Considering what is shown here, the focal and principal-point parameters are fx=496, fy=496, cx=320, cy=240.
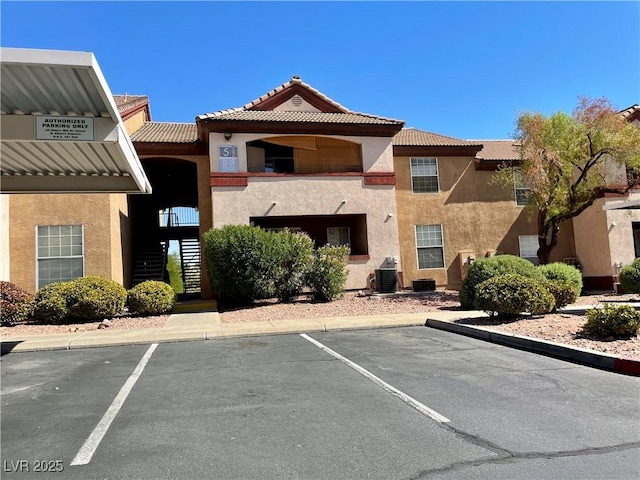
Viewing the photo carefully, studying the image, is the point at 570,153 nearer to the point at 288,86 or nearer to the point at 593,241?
the point at 593,241

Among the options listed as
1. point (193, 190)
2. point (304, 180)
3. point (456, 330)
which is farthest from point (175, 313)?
point (193, 190)

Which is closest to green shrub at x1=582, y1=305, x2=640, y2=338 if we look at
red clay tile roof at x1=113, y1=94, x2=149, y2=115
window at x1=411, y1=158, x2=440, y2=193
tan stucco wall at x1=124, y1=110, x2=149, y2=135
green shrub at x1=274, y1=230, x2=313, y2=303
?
green shrub at x1=274, y1=230, x2=313, y2=303

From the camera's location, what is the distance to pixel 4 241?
50.2 ft

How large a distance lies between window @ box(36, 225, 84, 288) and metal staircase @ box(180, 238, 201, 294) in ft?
32.5

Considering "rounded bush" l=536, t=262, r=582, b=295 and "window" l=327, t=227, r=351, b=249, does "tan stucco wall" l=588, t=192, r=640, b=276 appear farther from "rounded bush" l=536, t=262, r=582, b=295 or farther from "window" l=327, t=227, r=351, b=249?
"window" l=327, t=227, r=351, b=249

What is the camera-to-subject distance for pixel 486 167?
22312 millimetres

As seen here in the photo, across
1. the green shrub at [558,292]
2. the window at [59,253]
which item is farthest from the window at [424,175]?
the window at [59,253]

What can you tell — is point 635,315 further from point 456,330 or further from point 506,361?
point 456,330

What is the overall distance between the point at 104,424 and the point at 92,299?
9508mm

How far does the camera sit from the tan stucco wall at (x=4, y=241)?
15.0 meters

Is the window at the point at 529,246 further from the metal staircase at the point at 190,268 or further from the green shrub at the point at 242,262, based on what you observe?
the metal staircase at the point at 190,268

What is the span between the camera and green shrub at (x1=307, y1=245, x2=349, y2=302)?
55.5 ft

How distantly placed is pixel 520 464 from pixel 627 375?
3.92 m

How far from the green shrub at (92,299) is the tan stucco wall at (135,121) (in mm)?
7347
